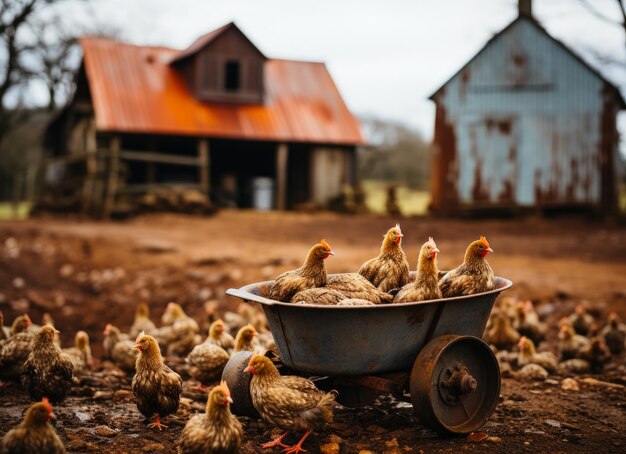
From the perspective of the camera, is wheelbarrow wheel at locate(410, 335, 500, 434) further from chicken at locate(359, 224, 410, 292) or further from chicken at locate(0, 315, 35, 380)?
chicken at locate(0, 315, 35, 380)

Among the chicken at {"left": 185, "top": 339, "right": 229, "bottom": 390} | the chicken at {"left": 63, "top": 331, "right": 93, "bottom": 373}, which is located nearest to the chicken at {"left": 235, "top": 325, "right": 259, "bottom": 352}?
the chicken at {"left": 185, "top": 339, "right": 229, "bottom": 390}

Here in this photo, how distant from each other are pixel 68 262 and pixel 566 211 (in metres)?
14.7

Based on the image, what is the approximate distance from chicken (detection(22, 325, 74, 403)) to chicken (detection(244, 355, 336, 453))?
1591 millimetres

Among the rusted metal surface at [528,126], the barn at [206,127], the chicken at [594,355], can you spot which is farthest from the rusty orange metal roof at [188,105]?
the chicken at [594,355]

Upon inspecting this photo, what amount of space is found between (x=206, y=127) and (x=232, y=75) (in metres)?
4.10

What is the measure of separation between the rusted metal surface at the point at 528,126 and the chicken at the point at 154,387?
1681 centimetres

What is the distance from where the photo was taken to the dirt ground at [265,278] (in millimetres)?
4422

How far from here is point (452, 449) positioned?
4.10 m

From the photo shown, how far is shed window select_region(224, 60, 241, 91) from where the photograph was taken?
80.7 feet

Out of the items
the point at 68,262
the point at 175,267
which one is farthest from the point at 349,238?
the point at 68,262

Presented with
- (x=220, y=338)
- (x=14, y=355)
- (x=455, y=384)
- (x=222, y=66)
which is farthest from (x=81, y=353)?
(x=222, y=66)

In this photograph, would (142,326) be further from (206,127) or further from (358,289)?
(206,127)

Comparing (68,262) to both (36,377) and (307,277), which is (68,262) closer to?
(36,377)

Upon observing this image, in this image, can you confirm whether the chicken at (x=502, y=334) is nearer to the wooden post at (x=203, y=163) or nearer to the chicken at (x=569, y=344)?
the chicken at (x=569, y=344)
